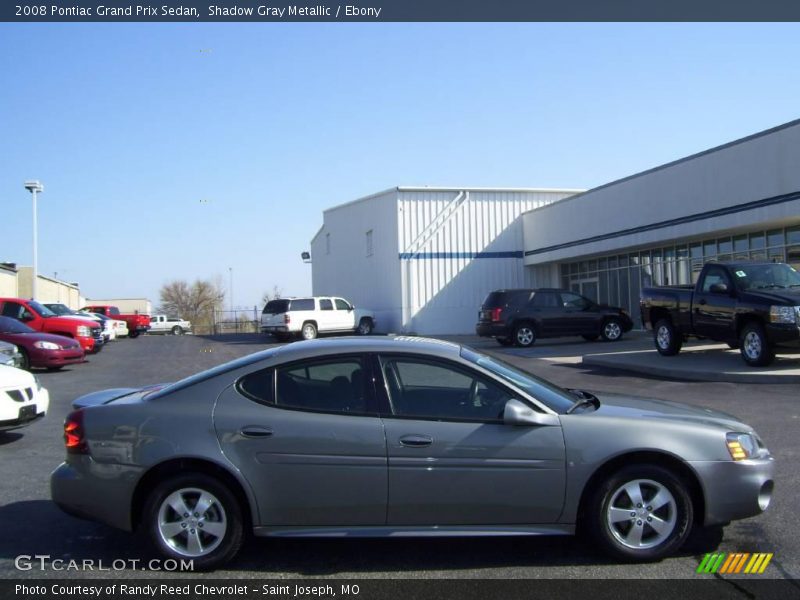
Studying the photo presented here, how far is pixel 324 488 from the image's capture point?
4684 mm

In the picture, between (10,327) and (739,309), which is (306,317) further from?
(739,309)

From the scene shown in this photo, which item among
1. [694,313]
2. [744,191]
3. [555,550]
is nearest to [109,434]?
[555,550]

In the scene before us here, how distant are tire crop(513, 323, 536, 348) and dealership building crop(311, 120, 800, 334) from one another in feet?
16.0

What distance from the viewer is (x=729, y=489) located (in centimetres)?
475

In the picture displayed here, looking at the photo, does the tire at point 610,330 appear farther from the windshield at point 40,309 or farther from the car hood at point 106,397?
the car hood at point 106,397

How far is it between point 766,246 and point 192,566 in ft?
65.4

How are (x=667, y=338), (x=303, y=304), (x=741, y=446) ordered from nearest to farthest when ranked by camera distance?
1. (x=741, y=446)
2. (x=667, y=338)
3. (x=303, y=304)

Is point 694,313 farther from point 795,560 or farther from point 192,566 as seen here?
point 192,566

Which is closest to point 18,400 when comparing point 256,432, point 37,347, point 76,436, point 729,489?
point 76,436

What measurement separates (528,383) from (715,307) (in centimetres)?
1100

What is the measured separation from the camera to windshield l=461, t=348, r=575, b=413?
499 cm

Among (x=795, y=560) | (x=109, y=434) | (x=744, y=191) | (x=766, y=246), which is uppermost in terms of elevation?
(x=744, y=191)

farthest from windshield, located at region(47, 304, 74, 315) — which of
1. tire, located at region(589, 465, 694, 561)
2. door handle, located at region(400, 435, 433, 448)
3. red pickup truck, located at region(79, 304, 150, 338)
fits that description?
tire, located at region(589, 465, 694, 561)

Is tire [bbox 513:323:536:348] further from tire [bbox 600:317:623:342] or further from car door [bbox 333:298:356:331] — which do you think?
car door [bbox 333:298:356:331]
